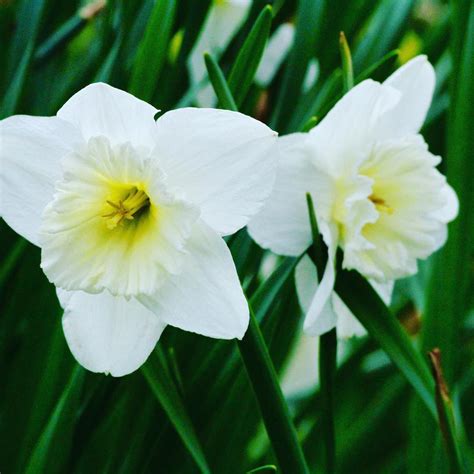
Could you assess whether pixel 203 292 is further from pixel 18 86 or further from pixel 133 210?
pixel 18 86

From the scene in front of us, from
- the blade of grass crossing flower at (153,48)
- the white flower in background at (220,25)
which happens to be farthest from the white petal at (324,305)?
the white flower in background at (220,25)

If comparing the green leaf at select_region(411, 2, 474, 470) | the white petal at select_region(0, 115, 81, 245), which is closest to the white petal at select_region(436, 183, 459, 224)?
the green leaf at select_region(411, 2, 474, 470)

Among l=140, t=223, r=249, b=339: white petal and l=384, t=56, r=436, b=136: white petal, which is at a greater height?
l=384, t=56, r=436, b=136: white petal

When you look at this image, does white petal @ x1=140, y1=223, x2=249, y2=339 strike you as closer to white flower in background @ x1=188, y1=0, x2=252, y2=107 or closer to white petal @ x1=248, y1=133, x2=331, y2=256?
white petal @ x1=248, y1=133, x2=331, y2=256

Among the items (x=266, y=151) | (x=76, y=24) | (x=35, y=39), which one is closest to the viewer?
(x=266, y=151)

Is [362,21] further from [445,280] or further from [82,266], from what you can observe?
[82,266]

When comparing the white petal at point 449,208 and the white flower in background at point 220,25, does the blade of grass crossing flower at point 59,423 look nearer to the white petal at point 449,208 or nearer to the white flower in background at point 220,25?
the white petal at point 449,208

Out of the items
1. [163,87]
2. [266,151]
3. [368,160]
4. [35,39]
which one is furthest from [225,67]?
[266,151]

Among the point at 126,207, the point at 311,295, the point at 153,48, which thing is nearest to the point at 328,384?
the point at 311,295
